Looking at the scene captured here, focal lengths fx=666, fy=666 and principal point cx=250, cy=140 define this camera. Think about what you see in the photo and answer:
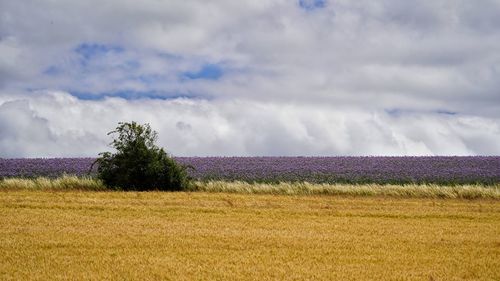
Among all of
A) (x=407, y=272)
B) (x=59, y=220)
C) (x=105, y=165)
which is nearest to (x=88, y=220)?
(x=59, y=220)

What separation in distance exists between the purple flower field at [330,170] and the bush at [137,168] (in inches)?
236

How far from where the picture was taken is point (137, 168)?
32625mm

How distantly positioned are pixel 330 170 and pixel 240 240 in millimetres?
28531

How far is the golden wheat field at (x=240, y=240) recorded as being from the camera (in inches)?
479

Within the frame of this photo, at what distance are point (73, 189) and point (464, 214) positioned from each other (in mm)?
18212

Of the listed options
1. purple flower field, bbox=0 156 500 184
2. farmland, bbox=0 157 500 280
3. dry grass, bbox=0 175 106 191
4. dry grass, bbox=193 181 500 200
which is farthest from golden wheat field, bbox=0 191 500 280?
purple flower field, bbox=0 156 500 184

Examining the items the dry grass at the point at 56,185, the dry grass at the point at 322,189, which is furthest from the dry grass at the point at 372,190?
the dry grass at the point at 56,185

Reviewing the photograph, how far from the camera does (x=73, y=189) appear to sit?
31734 mm

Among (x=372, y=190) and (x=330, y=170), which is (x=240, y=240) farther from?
(x=330, y=170)

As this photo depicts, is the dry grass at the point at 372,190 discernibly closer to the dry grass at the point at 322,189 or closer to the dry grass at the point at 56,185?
the dry grass at the point at 322,189

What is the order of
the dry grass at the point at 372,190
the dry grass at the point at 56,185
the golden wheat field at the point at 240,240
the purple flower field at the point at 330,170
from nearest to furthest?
the golden wheat field at the point at 240,240 < the dry grass at the point at 372,190 < the dry grass at the point at 56,185 < the purple flower field at the point at 330,170

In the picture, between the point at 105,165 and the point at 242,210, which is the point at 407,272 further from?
the point at 105,165

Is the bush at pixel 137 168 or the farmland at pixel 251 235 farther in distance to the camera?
the bush at pixel 137 168

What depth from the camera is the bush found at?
32531 mm
